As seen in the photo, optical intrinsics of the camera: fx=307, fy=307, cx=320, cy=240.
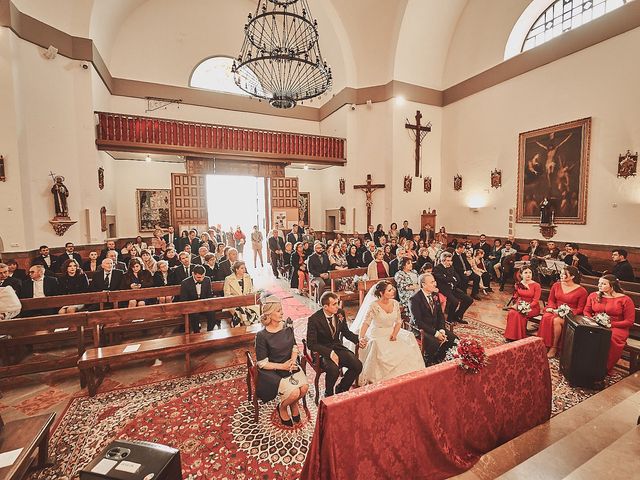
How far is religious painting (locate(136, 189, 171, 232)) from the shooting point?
1266cm

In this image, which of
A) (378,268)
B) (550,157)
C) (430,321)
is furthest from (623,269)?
(430,321)

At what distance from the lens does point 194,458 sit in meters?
2.79

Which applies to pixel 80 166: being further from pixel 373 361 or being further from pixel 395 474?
pixel 395 474

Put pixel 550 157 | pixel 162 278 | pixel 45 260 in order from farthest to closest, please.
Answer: pixel 550 157 → pixel 45 260 → pixel 162 278

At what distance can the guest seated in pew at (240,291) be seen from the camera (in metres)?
5.05

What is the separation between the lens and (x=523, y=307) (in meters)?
4.81

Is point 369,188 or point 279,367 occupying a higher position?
point 369,188

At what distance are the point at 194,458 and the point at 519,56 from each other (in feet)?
43.9

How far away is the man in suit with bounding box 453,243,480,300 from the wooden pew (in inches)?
213

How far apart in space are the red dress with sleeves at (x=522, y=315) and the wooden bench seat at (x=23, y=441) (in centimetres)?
589

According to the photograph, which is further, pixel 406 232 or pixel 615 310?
pixel 406 232

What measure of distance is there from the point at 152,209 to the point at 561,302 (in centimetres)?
1365

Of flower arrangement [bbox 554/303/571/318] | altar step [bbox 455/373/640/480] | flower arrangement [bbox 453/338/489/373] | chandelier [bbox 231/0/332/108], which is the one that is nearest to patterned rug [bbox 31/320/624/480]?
altar step [bbox 455/373/640/480]

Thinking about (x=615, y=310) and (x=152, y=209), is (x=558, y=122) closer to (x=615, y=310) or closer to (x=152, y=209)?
(x=615, y=310)
